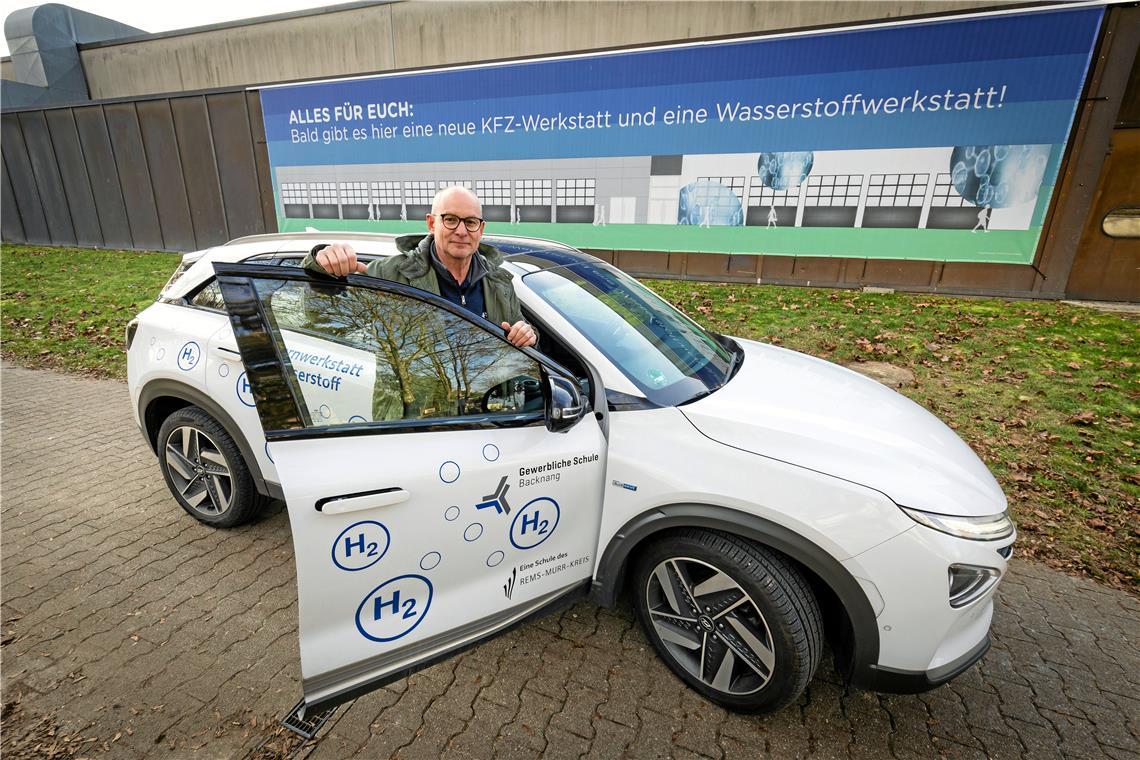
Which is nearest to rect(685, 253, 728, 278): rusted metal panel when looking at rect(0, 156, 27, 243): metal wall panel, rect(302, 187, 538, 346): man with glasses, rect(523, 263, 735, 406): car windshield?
rect(523, 263, 735, 406): car windshield

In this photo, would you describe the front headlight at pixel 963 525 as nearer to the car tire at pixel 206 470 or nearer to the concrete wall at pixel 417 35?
the car tire at pixel 206 470

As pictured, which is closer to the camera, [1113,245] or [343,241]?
[343,241]

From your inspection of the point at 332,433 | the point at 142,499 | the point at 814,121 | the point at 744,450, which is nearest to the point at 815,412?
the point at 744,450

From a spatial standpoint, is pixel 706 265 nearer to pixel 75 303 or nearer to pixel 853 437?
pixel 853 437

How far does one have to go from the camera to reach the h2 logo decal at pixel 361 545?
177 cm

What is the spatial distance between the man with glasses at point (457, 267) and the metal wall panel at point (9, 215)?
23230 mm

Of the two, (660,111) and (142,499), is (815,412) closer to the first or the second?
(142,499)

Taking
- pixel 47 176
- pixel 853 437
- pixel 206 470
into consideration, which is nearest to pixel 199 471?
pixel 206 470

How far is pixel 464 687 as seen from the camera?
2.37 m

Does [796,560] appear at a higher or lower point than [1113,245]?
lower

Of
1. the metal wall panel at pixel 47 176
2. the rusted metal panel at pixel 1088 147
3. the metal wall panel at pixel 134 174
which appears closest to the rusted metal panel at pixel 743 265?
the rusted metal panel at pixel 1088 147

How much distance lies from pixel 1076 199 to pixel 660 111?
6.74 meters

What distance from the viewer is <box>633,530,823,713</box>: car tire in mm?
2002

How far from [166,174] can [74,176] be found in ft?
13.0
